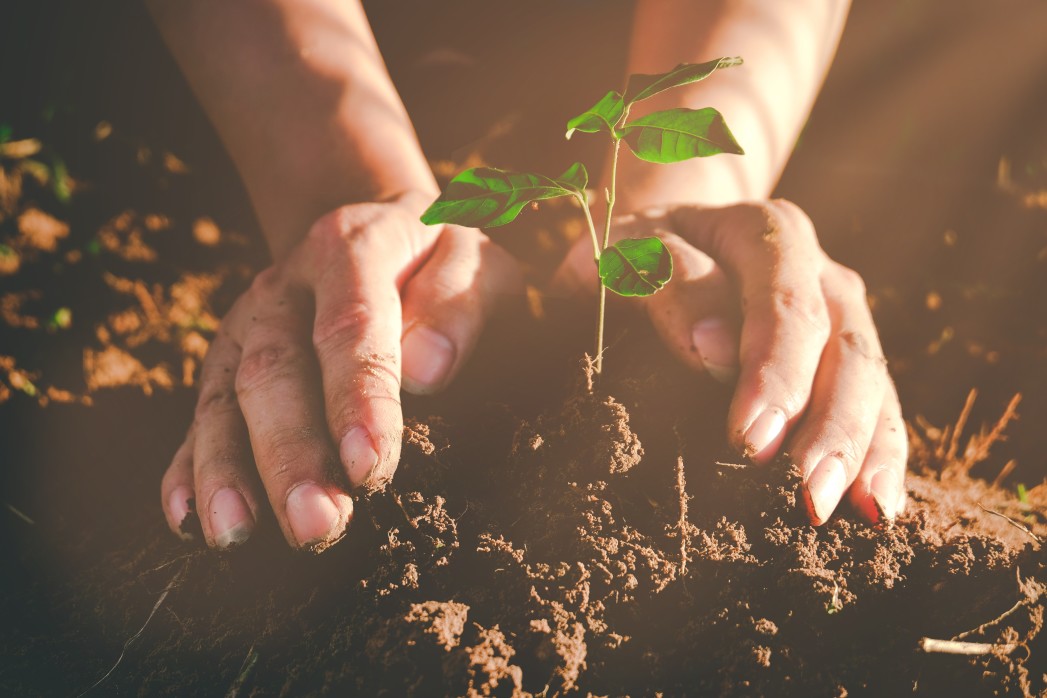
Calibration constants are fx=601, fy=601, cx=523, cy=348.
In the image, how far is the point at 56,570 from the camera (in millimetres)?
1514

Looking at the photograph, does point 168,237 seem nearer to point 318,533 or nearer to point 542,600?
point 318,533

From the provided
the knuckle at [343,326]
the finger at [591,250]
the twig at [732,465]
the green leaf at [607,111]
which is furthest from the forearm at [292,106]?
the twig at [732,465]

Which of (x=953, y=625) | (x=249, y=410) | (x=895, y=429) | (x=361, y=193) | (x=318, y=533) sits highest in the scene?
(x=361, y=193)

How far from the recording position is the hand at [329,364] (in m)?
1.25

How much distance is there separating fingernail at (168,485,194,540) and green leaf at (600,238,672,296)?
112 cm

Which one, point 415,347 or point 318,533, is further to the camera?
point 415,347

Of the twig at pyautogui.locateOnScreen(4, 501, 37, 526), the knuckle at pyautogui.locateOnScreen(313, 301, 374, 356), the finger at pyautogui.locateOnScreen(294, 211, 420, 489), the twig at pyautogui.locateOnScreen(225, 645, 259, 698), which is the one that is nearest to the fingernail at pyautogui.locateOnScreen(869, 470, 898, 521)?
the finger at pyautogui.locateOnScreen(294, 211, 420, 489)

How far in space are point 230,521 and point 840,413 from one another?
1.36m

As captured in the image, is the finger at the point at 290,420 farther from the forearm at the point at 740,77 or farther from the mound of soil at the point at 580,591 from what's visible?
the forearm at the point at 740,77

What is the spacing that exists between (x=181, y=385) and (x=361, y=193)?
40.4 inches

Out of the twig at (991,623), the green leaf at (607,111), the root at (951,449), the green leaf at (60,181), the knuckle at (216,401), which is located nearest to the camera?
the green leaf at (607,111)

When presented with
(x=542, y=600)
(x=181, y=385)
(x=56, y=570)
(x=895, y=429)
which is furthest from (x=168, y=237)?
(x=895, y=429)

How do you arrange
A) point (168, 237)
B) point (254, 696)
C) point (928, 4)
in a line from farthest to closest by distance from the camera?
point (928, 4) < point (168, 237) < point (254, 696)

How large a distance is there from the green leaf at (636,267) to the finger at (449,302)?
20.5 inches
